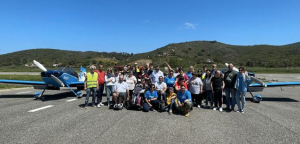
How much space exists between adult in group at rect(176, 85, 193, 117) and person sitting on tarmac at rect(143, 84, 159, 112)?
2.54 feet

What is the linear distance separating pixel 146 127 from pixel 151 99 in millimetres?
1776

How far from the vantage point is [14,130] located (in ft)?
13.9

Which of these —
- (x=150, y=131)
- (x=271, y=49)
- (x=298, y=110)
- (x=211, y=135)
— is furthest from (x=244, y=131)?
(x=271, y=49)

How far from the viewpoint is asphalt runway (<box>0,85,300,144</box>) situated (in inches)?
147

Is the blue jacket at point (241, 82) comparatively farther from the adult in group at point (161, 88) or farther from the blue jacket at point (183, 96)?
the adult in group at point (161, 88)

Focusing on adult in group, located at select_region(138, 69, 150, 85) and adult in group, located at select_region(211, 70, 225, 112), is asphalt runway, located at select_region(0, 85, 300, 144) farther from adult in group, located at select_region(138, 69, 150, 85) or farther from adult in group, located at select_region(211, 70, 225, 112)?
adult in group, located at select_region(138, 69, 150, 85)

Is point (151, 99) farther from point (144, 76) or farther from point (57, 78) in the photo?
point (57, 78)

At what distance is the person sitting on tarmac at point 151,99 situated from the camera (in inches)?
243

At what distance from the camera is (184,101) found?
5.80 meters

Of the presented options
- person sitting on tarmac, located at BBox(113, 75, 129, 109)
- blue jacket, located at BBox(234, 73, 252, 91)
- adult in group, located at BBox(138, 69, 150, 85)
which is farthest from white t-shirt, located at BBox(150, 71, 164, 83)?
blue jacket, located at BBox(234, 73, 252, 91)

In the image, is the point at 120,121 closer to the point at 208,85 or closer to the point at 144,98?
the point at 144,98

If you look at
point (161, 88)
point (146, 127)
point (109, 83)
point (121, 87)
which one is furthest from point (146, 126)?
point (109, 83)

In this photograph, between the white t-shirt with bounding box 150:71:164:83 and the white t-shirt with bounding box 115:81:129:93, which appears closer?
the white t-shirt with bounding box 115:81:129:93

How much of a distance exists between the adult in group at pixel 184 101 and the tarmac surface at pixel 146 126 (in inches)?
10.9
